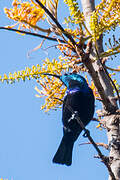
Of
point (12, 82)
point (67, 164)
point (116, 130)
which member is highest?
point (12, 82)

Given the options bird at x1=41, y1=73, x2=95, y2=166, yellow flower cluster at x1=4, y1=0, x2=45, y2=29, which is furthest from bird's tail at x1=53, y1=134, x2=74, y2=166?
yellow flower cluster at x1=4, y1=0, x2=45, y2=29

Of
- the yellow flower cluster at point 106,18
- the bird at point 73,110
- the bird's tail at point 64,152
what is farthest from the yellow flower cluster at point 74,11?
the bird's tail at point 64,152

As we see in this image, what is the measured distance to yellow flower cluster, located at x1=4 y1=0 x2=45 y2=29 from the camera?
2.76 meters

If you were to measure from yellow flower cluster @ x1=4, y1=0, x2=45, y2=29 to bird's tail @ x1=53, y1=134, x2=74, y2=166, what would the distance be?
198 cm

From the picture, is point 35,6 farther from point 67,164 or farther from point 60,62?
point 67,164

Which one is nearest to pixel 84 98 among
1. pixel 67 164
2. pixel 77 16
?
pixel 67 164

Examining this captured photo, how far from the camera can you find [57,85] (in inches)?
145

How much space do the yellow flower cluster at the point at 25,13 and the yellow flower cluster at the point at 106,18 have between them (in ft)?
1.85

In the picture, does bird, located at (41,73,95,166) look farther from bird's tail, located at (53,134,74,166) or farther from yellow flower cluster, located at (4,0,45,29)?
yellow flower cluster, located at (4,0,45,29)

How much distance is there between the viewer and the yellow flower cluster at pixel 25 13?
276cm

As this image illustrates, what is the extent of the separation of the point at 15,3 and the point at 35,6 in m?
0.26

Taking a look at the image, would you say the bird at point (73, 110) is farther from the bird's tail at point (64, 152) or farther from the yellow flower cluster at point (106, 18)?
the yellow flower cluster at point (106, 18)

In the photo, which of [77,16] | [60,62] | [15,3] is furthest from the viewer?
[60,62]

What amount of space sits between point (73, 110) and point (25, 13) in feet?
5.67
